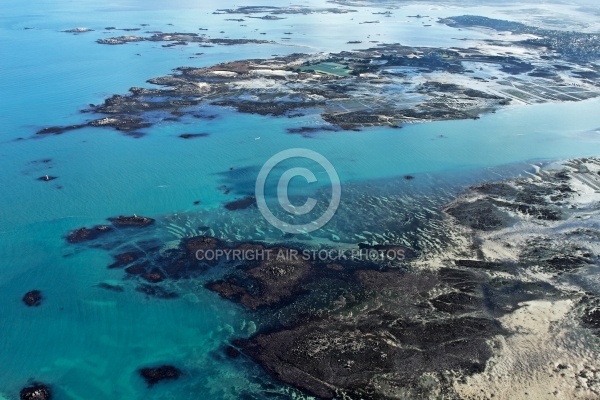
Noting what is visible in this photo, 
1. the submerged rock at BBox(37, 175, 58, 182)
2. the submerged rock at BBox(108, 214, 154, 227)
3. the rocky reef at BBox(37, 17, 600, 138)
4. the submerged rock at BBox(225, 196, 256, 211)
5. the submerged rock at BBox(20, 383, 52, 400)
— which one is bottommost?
the submerged rock at BBox(20, 383, 52, 400)

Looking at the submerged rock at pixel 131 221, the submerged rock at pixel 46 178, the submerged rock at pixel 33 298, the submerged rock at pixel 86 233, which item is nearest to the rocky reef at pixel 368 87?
the submerged rock at pixel 46 178

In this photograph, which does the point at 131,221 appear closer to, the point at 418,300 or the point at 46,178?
the point at 46,178

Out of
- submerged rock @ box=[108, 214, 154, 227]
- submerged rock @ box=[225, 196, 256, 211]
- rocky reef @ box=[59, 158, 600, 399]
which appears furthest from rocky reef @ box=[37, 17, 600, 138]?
rocky reef @ box=[59, 158, 600, 399]

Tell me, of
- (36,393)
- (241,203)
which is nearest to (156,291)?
(36,393)

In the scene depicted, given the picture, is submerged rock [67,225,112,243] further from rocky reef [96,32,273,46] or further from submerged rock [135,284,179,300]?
rocky reef [96,32,273,46]

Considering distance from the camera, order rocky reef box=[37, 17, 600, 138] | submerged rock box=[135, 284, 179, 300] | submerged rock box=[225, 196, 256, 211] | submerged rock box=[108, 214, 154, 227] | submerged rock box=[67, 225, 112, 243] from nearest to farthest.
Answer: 1. submerged rock box=[135, 284, 179, 300]
2. submerged rock box=[67, 225, 112, 243]
3. submerged rock box=[108, 214, 154, 227]
4. submerged rock box=[225, 196, 256, 211]
5. rocky reef box=[37, 17, 600, 138]
